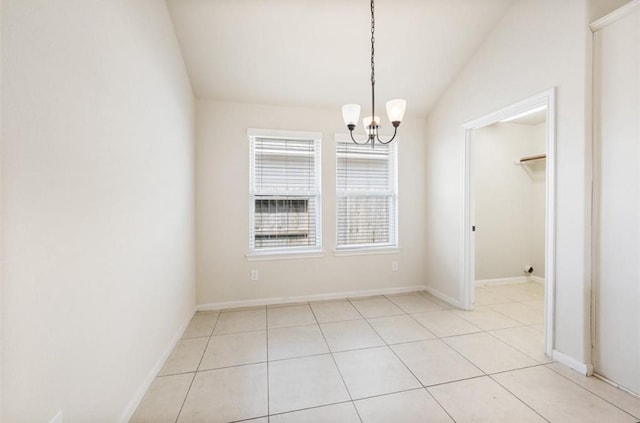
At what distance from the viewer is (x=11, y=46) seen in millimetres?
846

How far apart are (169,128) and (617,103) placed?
10.8ft

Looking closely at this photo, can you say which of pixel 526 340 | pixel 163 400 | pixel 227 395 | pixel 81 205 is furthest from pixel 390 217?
pixel 81 205

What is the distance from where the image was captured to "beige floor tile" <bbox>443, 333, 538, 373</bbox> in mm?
2051

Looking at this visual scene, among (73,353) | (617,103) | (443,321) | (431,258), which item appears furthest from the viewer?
(431,258)

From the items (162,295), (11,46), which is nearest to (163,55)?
(11,46)

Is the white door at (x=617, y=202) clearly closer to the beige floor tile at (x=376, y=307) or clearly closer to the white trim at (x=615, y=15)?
the white trim at (x=615, y=15)

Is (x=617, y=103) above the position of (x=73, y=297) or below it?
above

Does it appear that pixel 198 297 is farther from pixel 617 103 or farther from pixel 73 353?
pixel 617 103

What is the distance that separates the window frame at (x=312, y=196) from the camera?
10.8 ft

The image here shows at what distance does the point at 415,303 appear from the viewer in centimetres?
335

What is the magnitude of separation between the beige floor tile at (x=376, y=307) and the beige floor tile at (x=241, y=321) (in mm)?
1118

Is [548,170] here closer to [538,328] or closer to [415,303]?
[538,328]

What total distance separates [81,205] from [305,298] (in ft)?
8.79

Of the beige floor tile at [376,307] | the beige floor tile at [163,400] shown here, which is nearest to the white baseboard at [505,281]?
the beige floor tile at [376,307]
